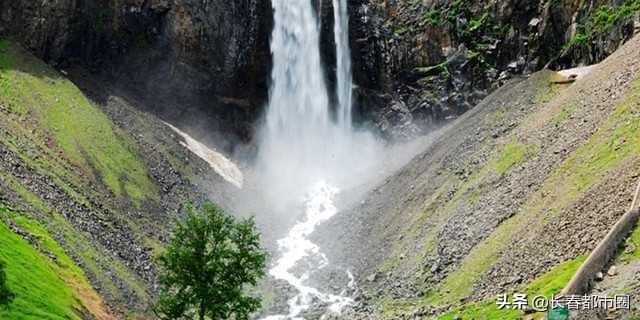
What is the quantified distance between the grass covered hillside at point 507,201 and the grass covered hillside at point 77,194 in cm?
2065

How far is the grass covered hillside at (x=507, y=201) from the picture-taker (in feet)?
147

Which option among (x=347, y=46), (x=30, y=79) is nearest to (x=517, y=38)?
(x=347, y=46)

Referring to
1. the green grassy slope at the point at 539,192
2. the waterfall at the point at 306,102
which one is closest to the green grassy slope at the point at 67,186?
the green grassy slope at the point at 539,192

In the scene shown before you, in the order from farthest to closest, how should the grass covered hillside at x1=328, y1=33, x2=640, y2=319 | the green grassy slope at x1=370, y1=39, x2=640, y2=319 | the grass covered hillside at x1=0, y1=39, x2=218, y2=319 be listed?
the grass covered hillside at x1=0, y1=39, x2=218, y2=319, the grass covered hillside at x1=328, y1=33, x2=640, y2=319, the green grassy slope at x1=370, y1=39, x2=640, y2=319

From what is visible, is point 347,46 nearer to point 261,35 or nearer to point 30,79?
point 261,35

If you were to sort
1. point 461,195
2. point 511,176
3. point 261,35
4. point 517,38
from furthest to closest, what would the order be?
point 261,35, point 517,38, point 461,195, point 511,176

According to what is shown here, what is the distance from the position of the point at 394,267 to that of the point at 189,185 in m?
34.3

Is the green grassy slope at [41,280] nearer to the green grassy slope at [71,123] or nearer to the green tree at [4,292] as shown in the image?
the green tree at [4,292]

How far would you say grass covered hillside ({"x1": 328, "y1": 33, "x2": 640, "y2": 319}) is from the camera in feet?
147

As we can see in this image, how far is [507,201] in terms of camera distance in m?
60.6

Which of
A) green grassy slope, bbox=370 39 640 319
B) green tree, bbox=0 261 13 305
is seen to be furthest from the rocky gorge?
green tree, bbox=0 261 13 305

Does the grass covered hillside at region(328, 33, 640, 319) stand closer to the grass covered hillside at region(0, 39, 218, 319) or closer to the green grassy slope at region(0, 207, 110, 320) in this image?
the grass covered hillside at region(0, 39, 218, 319)

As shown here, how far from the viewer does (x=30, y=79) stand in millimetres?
87125

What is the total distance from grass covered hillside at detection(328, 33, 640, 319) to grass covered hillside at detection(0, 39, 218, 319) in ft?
67.7
